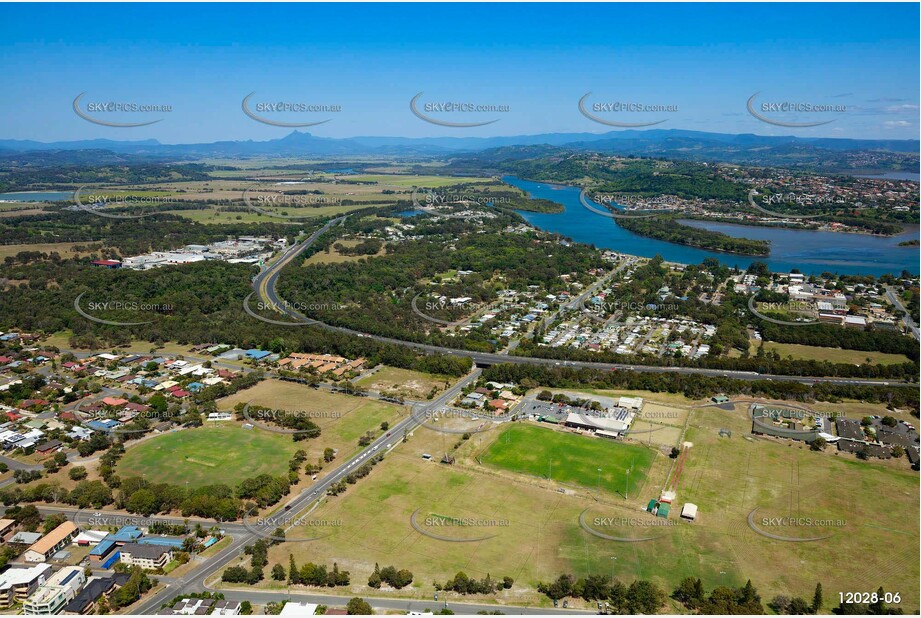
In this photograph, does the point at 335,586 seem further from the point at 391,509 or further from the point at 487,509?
the point at 487,509

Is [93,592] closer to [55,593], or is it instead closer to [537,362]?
[55,593]

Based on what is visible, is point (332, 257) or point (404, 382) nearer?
point (404, 382)

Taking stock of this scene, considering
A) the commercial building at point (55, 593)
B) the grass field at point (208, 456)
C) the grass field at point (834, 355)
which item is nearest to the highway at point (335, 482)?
the commercial building at point (55, 593)

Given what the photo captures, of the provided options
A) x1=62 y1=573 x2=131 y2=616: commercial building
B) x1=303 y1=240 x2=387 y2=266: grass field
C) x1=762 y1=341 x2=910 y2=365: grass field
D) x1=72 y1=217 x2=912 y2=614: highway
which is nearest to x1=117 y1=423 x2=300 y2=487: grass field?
x1=72 y1=217 x2=912 y2=614: highway

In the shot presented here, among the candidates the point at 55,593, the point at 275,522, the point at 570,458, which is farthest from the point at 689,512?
the point at 55,593

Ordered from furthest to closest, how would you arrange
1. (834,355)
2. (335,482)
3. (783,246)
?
1. (783,246)
2. (834,355)
3. (335,482)

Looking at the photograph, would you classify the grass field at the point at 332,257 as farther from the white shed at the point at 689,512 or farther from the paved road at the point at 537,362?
the white shed at the point at 689,512
